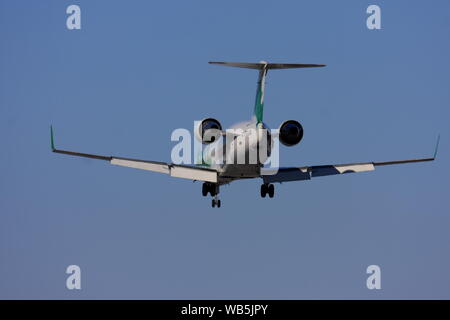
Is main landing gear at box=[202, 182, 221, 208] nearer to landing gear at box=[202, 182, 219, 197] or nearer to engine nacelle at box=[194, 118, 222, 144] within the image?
landing gear at box=[202, 182, 219, 197]

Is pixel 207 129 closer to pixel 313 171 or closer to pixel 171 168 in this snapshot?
pixel 171 168

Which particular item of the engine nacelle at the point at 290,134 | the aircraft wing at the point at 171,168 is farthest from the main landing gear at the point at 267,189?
the engine nacelle at the point at 290,134

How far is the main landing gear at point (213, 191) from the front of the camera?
199 ft

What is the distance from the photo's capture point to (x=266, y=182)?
58156mm

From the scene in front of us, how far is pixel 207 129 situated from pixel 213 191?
5672 mm

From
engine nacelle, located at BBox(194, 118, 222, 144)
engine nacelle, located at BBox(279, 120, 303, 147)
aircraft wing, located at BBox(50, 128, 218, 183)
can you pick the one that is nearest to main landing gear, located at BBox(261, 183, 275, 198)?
aircraft wing, located at BBox(50, 128, 218, 183)

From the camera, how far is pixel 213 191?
60.8 m

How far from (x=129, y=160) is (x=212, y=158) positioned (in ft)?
16.9

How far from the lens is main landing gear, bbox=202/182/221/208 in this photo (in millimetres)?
60750

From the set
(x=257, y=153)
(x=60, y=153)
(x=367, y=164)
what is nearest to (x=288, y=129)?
(x=257, y=153)

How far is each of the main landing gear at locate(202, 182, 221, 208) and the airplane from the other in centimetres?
124

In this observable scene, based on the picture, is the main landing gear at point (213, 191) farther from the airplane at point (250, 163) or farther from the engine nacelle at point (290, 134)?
the engine nacelle at point (290, 134)
